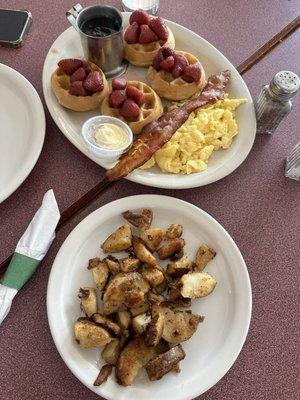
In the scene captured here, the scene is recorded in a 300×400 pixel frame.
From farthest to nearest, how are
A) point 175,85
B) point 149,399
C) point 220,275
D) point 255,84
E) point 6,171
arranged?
point 255,84 → point 175,85 → point 6,171 → point 220,275 → point 149,399

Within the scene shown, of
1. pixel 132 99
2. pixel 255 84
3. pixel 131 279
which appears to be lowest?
pixel 131 279

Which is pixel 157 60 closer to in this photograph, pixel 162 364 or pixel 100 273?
pixel 100 273

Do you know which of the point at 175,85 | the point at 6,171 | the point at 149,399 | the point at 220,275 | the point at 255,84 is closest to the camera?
the point at 149,399

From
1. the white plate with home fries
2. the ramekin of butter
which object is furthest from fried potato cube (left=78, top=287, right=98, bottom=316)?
the ramekin of butter

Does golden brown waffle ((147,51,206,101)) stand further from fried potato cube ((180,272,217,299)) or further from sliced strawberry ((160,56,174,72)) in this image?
fried potato cube ((180,272,217,299))

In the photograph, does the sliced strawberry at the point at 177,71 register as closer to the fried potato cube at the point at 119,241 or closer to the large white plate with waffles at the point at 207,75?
the large white plate with waffles at the point at 207,75

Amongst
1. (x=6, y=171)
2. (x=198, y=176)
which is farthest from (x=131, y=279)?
(x=6, y=171)

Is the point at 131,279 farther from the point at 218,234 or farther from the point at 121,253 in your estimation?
the point at 218,234

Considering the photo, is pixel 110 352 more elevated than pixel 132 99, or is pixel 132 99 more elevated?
pixel 132 99
